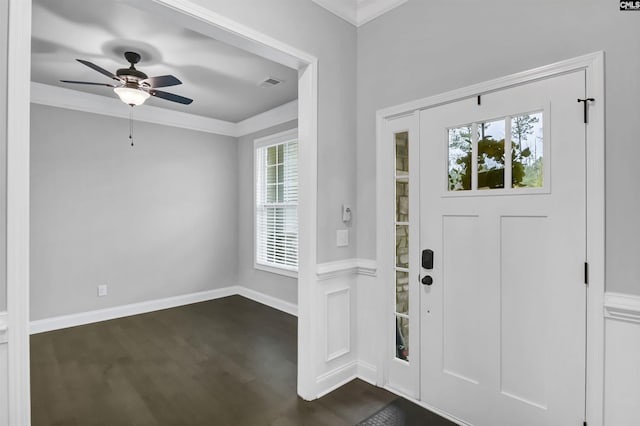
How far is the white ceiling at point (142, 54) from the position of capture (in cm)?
248

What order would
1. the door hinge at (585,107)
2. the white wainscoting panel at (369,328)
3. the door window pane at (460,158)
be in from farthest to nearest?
the white wainscoting panel at (369,328) → the door window pane at (460,158) → the door hinge at (585,107)

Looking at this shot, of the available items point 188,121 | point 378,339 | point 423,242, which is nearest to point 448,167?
point 423,242

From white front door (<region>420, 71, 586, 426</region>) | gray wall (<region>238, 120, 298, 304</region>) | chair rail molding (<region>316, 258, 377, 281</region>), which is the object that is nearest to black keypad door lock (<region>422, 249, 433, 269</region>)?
white front door (<region>420, 71, 586, 426</region>)

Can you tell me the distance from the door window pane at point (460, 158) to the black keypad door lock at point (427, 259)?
454 mm

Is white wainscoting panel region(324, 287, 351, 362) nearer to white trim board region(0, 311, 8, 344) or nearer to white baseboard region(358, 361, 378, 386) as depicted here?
white baseboard region(358, 361, 378, 386)

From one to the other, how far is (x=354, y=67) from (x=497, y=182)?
152 centimetres

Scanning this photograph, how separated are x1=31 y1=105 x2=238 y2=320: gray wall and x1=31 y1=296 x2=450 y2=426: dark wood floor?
2.01 ft

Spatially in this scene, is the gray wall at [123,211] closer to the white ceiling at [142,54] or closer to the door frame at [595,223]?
the white ceiling at [142,54]

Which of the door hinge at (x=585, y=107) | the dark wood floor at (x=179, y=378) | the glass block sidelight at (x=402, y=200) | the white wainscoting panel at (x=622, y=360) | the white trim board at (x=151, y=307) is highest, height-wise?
the door hinge at (x=585, y=107)

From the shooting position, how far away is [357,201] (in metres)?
2.75

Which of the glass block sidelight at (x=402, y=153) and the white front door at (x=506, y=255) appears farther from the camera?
the glass block sidelight at (x=402, y=153)

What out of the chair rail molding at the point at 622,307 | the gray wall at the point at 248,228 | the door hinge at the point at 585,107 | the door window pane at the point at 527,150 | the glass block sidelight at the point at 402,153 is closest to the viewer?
the chair rail molding at the point at 622,307

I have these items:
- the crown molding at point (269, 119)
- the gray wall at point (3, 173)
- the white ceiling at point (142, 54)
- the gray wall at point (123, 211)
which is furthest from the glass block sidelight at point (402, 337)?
the gray wall at point (123, 211)

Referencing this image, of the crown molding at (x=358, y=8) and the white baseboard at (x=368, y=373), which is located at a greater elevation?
the crown molding at (x=358, y=8)
